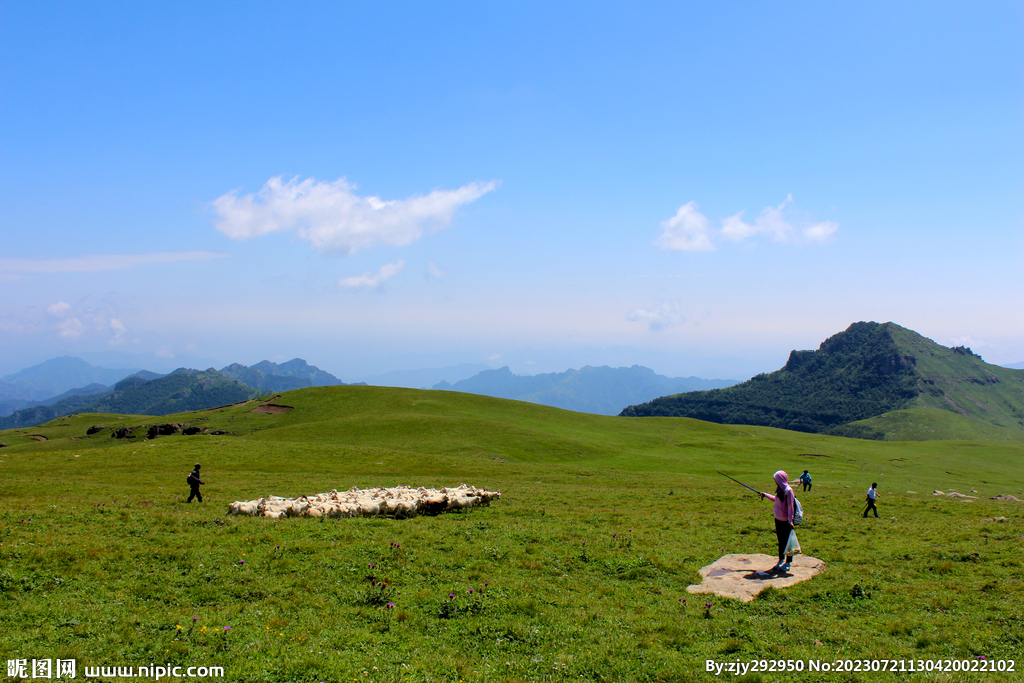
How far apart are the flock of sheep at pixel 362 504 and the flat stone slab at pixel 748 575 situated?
15.3m

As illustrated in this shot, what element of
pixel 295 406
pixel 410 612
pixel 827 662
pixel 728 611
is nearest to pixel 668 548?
pixel 728 611

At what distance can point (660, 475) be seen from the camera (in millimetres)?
63000

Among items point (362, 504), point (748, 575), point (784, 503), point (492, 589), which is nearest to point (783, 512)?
point (784, 503)

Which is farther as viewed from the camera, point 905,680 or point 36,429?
point 36,429

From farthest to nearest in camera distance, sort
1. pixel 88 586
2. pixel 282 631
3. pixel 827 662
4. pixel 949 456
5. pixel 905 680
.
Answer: pixel 949 456
pixel 88 586
pixel 282 631
pixel 827 662
pixel 905 680

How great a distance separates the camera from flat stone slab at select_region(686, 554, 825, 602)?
1716 centimetres

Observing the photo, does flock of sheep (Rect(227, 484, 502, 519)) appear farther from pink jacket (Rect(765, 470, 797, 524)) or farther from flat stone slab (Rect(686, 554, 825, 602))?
pink jacket (Rect(765, 470, 797, 524))

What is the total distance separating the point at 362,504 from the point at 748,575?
19.0m

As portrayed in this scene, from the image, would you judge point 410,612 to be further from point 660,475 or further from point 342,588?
point 660,475

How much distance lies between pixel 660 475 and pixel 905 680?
53.3 m

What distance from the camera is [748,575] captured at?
18.5 meters

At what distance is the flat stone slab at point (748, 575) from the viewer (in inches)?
675

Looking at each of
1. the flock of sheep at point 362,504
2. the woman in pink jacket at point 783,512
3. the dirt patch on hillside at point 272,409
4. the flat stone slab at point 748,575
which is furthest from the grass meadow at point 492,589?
the dirt patch on hillside at point 272,409

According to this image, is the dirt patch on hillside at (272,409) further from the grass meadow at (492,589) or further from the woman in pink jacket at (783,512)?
the woman in pink jacket at (783,512)
